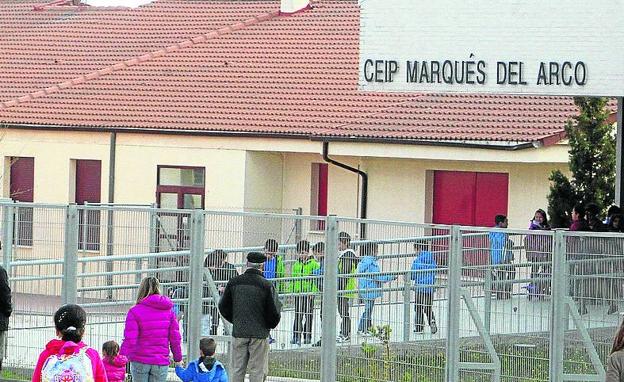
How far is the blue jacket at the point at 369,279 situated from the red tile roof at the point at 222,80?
1402cm

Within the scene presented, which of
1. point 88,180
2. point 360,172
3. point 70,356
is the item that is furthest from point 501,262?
point 88,180

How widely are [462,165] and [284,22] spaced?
10.1 metres

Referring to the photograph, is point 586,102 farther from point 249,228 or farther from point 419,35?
point 249,228

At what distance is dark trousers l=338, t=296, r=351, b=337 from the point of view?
15094mm

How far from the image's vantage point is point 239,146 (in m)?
32.1

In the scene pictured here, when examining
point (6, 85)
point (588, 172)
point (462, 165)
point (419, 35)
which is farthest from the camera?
point (6, 85)

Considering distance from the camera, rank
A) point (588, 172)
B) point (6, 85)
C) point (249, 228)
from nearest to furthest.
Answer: point (249, 228) < point (588, 172) < point (6, 85)

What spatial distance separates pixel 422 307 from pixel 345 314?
91 cm

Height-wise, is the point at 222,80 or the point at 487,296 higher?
the point at 222,80

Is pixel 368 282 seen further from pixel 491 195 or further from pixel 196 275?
pixel 491 195

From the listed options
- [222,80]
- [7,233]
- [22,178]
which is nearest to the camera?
[7,233]

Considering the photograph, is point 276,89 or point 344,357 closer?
point 344,357

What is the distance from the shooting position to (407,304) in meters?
14.6

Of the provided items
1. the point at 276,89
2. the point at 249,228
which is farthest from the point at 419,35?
the point at 276,89
